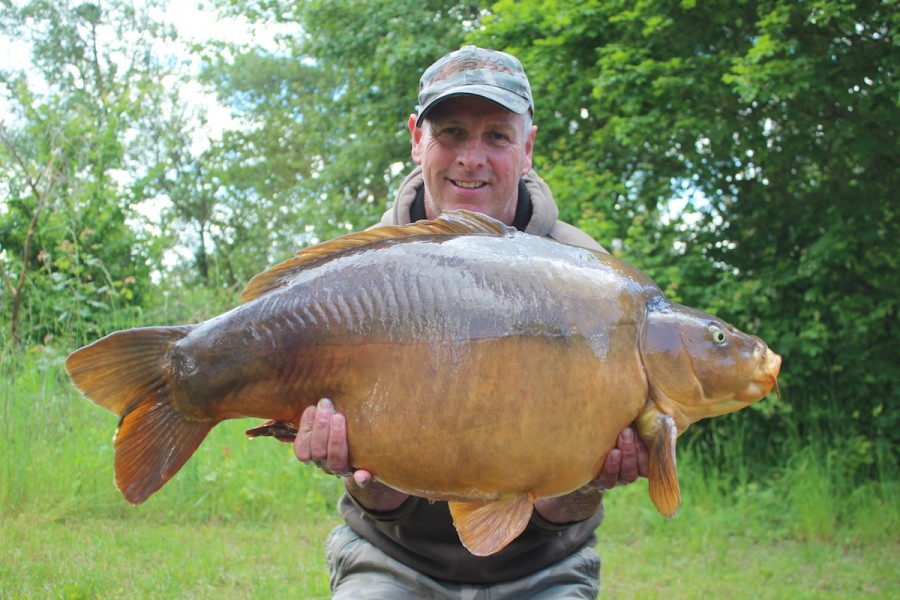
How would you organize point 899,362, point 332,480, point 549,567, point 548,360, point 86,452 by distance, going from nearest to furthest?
point 548,360 → point 549,567 → point 86,452 → point 332,480 → point 899,362

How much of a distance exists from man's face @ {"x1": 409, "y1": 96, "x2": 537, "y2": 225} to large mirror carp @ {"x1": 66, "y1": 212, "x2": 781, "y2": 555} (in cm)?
57

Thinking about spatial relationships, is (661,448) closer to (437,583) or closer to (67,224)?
(437,583)

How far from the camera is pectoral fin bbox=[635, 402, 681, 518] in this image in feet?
5.79

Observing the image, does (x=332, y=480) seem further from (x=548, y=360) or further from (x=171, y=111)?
(x=171, y=111)

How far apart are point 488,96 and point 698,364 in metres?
0.89

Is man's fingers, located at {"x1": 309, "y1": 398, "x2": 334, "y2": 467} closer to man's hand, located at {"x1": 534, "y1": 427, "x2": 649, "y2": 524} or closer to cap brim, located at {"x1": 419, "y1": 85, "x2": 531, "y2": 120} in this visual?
man's hand, located at {"x1": 534, "y1": 427, "x2": 649, "y2": 524}

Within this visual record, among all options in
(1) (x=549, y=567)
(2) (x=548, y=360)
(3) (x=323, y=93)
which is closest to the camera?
(2) (x=548, y=360)

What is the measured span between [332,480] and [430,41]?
5554mm

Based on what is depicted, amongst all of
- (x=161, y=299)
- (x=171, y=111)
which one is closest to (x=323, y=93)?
(x=171, y=111)

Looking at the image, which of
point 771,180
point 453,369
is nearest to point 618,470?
point 453,369

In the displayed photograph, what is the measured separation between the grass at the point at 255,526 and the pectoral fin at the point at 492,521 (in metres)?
1.95

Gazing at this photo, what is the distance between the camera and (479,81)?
2.34 m

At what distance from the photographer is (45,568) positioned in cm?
338

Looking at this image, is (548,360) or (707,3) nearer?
(548,360)
